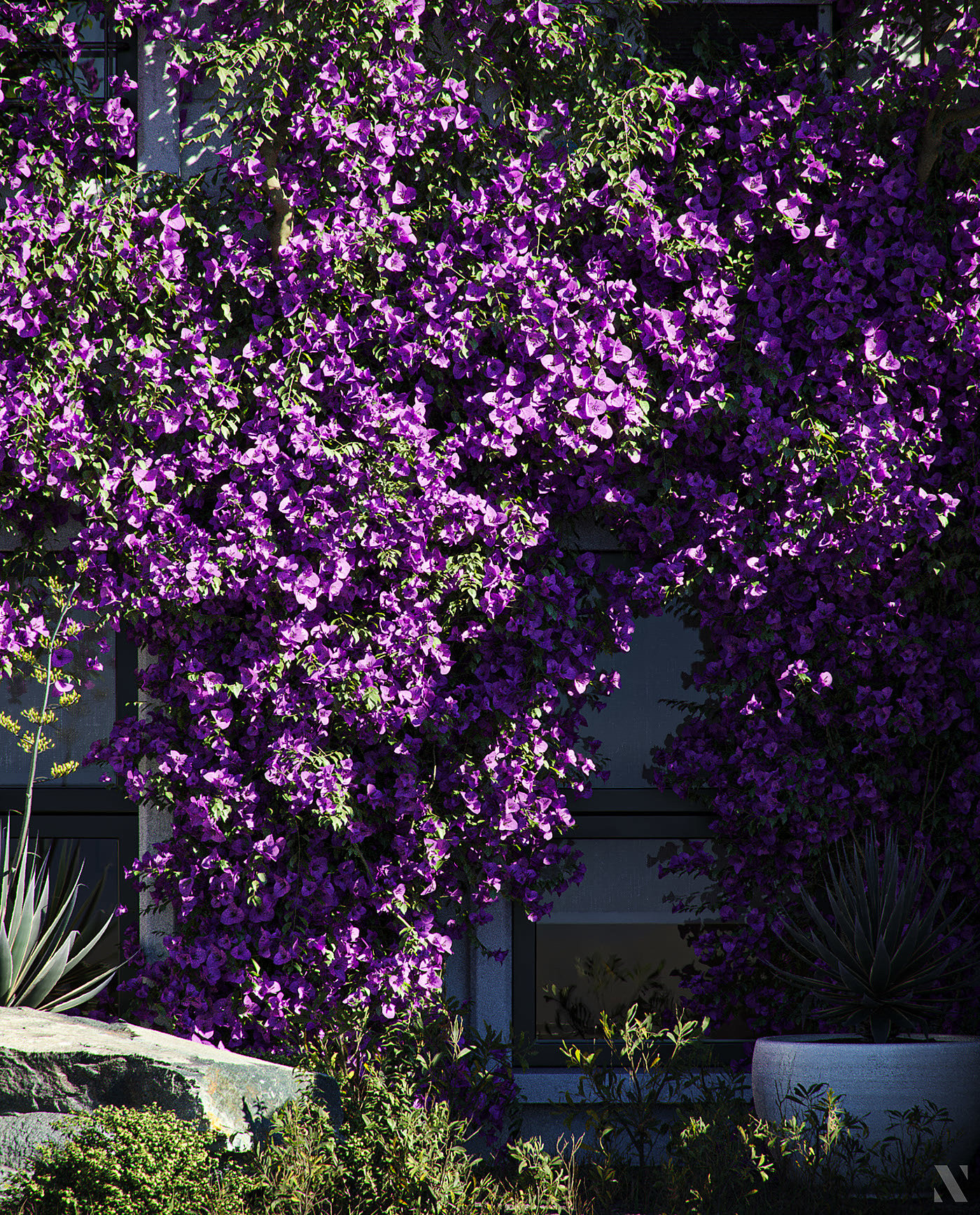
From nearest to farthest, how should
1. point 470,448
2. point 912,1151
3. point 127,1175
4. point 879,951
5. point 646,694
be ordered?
point 127,1175 → point 912,1151 → point 879,951 → point 470,448 → point 646,694

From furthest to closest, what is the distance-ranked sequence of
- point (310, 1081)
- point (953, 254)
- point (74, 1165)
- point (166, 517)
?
point (953, 254) < point (166, 517) < point (310, 1081) < point (74, 1165)

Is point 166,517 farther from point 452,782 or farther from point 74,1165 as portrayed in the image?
point 74,1165

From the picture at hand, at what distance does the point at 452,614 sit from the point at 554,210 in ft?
5.07

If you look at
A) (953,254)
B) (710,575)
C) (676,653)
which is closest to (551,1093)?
(676,653)

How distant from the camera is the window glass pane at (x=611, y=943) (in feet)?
14.8

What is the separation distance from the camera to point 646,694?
4609 millimetres

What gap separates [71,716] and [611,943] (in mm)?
2326

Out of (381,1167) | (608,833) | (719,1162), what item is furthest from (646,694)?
(381,1167)

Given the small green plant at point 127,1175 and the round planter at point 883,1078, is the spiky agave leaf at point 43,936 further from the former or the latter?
the round planter at point 883,1078

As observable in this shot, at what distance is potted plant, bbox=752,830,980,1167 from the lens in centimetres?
362

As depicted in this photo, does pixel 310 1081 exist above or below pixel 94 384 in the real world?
→ below

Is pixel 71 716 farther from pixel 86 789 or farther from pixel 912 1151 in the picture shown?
pixel 912 1151

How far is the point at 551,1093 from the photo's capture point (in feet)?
14.2

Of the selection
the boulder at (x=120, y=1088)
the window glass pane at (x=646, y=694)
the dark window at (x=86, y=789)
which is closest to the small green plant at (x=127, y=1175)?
the boulder at (x=120, y=1088)
